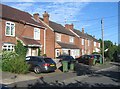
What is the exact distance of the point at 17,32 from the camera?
31.2 metres

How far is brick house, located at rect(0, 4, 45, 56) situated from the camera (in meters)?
28.8

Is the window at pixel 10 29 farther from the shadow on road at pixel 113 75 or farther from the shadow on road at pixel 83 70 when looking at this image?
the shadow on road at pixel 113 75

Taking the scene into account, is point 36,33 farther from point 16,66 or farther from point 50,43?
point 16,66

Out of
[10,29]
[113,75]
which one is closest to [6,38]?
[10,29]

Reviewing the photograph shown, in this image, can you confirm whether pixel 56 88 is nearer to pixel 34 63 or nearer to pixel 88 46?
pixel 34 63

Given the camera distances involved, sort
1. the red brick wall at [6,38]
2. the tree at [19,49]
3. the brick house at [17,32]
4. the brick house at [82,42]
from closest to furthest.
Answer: the red brick wall at [6,38] < the brick house at [17,32] < the tree at [19,49] < the brick house at [82,42]

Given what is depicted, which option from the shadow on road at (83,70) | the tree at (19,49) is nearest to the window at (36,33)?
the tree at (19,49)

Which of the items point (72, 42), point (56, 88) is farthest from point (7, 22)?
point (72, 42)

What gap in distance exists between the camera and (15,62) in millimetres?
21453

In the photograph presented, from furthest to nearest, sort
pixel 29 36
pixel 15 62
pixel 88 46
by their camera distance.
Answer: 1. pixel 88 46
2. pixel 29 36
3. pixel 15 62

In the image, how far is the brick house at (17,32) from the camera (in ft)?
94.4

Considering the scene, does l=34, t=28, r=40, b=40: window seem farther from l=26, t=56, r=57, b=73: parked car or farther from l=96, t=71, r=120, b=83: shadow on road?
l=96, t=71, r=120, b=83: shadow on road

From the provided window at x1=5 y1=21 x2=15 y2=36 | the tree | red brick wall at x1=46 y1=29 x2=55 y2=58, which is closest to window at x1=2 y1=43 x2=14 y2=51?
the tree

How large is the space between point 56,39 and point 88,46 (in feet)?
78.7
